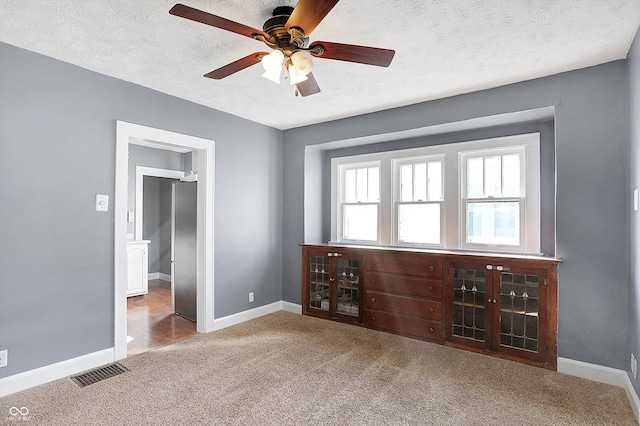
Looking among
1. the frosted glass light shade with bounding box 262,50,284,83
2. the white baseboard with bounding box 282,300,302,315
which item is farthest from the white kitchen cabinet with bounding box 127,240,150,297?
the frosted glass light shade with bounding box 262,50,284,83

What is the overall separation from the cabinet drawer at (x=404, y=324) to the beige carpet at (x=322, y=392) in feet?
0.57

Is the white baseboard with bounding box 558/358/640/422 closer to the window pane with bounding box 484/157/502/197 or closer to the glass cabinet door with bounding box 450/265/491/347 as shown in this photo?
the glass cabinet door with bounding box 450/265/491/347

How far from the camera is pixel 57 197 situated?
2828 mm

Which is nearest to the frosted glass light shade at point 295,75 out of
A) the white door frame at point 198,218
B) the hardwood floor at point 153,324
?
the white door frame at point 198,218

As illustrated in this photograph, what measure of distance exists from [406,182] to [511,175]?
1208mm

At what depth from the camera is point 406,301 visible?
150 inches

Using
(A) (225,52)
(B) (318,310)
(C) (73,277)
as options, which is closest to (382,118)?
(A) (225,52)

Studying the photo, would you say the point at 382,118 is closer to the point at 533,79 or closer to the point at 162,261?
the point at 533,79

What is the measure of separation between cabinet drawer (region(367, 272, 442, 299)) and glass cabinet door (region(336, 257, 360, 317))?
221 mm

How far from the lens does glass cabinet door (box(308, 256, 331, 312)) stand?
450cm

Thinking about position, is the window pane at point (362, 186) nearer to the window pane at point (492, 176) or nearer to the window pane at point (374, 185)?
the window pane at point (374, 185)

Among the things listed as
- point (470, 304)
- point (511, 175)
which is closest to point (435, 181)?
point (511, 175)

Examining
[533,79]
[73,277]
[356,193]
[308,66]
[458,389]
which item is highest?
[533,79]

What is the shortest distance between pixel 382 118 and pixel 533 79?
1.56m
